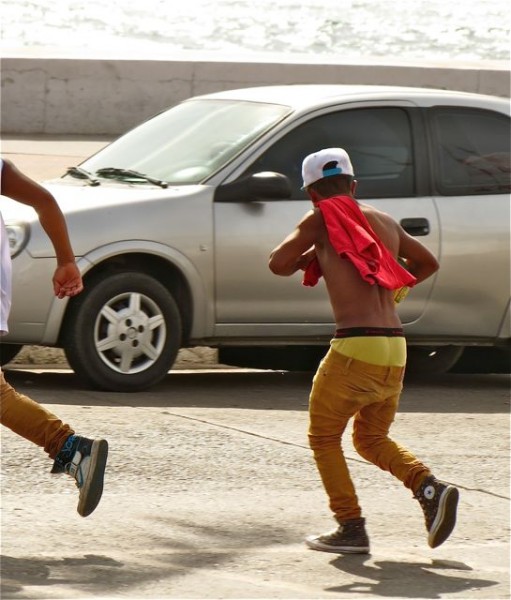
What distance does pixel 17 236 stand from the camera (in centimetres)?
799

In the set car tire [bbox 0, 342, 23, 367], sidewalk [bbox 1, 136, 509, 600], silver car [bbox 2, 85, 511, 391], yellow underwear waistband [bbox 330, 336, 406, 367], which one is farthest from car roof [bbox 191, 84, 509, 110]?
yellow underwear waistband [bbox 330, 336, 406, 367]

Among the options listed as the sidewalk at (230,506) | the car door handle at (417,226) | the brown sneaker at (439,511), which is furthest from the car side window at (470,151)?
the brown sneaker at (439,511)

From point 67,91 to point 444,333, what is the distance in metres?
9.89

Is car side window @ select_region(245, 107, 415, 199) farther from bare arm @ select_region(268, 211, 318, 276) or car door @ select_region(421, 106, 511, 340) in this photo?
bare arm @ select_region(268, 211, 318, 276)

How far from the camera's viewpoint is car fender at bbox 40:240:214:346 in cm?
806

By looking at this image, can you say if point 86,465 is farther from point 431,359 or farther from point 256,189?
point 431,359

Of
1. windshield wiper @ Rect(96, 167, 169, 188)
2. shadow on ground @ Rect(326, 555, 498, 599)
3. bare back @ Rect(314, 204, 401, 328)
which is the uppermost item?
windshield wiper @ Rect(96, 167, 169, 188)

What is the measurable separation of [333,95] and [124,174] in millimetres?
1313

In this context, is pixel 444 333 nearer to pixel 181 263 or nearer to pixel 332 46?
pixel 181 263

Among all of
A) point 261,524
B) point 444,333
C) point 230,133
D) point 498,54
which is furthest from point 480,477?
point 498,54

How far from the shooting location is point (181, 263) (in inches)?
328

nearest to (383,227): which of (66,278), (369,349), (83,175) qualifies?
(369,349)

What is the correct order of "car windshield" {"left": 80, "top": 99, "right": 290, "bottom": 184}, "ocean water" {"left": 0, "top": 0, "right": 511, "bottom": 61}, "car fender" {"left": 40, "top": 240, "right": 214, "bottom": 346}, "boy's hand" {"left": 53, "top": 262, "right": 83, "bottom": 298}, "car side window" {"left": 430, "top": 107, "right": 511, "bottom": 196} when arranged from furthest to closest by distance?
"ocean water" {"left": 0, "top": 0, "right": 511, "bottom": 61} < "car side window" {"left": 430, "top": 107, "right": 511, "bottom": 196} < "car windshield" {"left": 80, "top": 99, "right": 290, "bottom": 184} < "car fender" {"left": 40, "top": 240, "right": 214, "bottom": 346} < "boy's hand" {"left": 53, "top": 262, "right": 83, "bottom": 298}

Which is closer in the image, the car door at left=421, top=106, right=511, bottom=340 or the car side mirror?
the car side mirror
